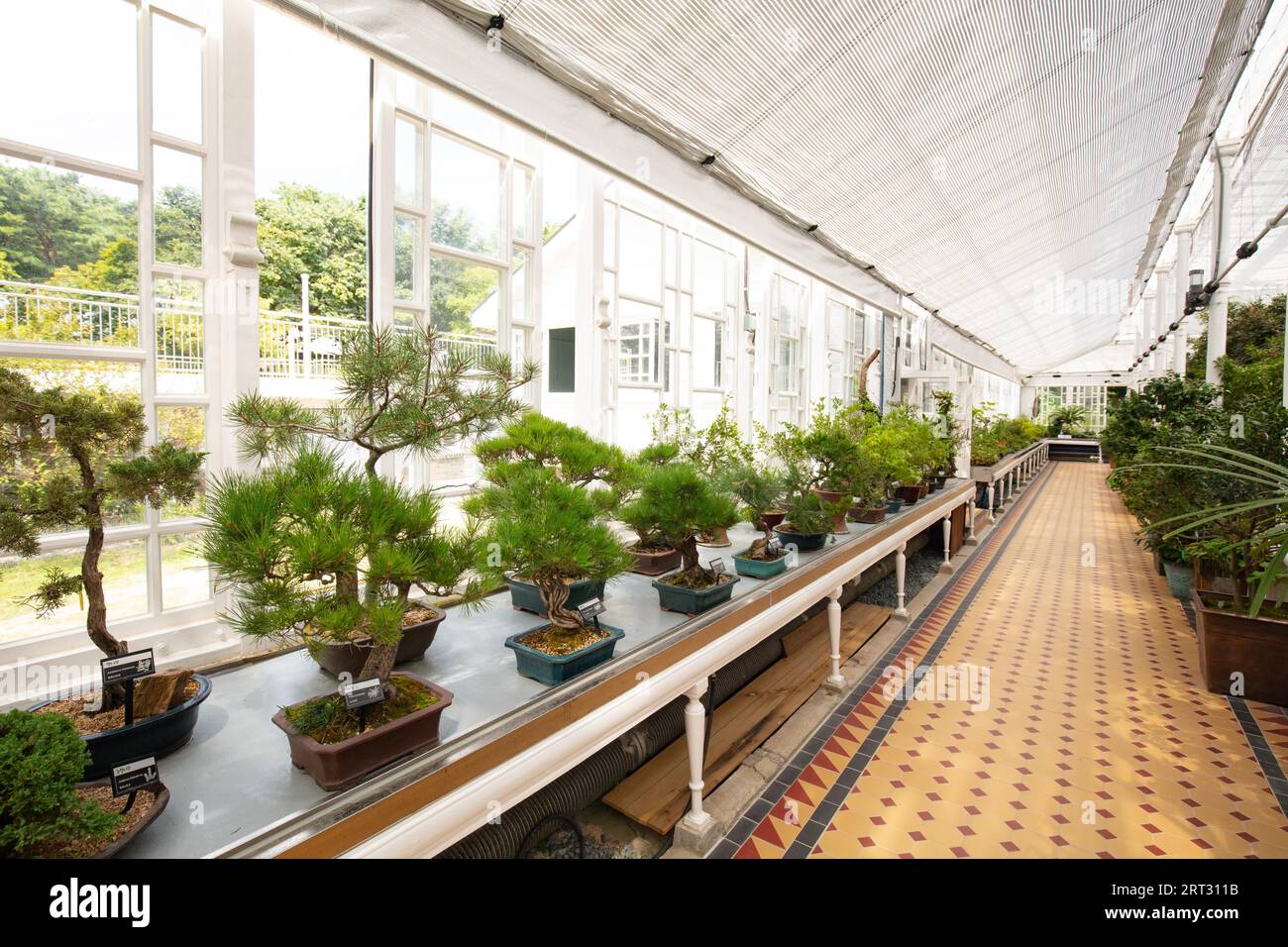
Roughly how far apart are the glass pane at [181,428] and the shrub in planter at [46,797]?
0.90m

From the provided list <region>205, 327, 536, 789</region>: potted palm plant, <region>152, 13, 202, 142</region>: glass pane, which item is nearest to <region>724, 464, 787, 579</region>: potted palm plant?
<region>205, 327, 536, 789</region>: potted palm plant

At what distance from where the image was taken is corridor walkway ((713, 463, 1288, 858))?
195cm

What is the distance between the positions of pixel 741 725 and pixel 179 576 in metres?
2.00

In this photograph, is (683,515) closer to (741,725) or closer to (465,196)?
(741,725)

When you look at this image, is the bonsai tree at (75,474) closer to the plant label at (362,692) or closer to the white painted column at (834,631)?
the plant label at (362,692)

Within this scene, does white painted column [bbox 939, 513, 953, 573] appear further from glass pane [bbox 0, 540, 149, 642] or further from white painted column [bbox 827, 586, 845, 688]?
glass pane [bbox 0, 540, 149, 642]

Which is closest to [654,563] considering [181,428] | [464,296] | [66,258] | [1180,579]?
[464,296]

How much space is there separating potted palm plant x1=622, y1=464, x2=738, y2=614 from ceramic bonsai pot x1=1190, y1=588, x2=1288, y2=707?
2907mm

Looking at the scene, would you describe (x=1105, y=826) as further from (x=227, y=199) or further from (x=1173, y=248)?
(x=1173, y=248)

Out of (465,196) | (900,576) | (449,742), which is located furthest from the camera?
(900,576)

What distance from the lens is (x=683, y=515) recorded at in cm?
192

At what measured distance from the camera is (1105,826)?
2004 mm
